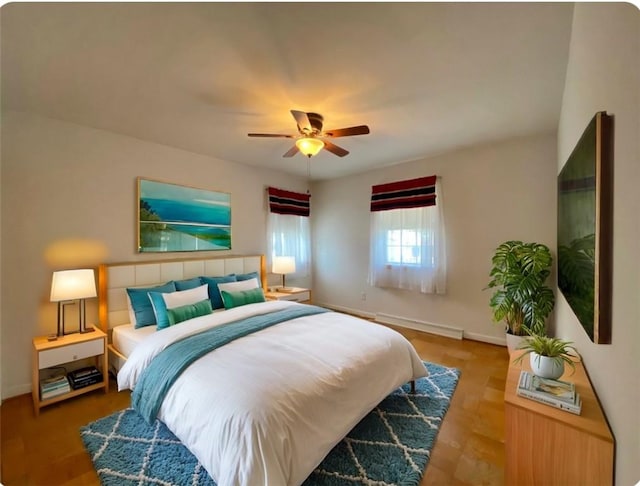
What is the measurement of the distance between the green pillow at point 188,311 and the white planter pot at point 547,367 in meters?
2.65

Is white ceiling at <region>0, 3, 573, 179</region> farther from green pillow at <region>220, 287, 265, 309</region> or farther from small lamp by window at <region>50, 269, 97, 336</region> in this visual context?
green pillow at <region>220, 287, 265, 309</region>

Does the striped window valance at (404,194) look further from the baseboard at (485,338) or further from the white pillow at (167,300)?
the white pillow at (167,300)

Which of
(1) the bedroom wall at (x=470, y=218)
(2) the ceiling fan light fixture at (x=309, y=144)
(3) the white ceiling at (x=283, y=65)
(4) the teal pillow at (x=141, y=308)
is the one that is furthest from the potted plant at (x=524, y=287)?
(4) the teal pillow at (x=141, y=308)

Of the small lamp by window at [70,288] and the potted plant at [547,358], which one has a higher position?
the small lamp by window at [70,288]

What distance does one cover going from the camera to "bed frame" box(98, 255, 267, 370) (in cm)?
272

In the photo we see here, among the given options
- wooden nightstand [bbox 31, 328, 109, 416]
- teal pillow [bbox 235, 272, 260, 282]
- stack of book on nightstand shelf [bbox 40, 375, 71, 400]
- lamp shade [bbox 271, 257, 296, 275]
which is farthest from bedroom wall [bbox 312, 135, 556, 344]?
stack of book on nightstand shelf [bbox 40, 375, 71, 400]

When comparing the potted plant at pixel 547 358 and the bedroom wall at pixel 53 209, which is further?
the bedroom wall at pixel 53 209

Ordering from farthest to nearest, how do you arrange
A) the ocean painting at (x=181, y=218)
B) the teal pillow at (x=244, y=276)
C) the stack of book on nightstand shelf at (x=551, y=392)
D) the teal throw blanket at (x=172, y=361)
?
the teal pillow at (x=244, y=276)
the ocean painting at (x=181, y=218)
the teal throw blanket at (x=172, y=361)
the stack of book on nightstand shelf at (x=551, y=392)

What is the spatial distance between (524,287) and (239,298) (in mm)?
3028

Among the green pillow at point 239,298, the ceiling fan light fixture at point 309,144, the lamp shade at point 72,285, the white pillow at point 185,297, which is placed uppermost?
the ceiling fan light fixture at point 309,144

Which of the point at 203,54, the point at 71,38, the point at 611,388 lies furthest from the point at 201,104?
the point at 611,388

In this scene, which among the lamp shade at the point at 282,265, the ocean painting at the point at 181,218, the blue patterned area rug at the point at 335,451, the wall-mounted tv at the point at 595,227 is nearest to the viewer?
the wall-mounted tv at the point at 595,227

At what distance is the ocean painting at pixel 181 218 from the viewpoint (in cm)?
315

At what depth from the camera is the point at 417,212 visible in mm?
4000
